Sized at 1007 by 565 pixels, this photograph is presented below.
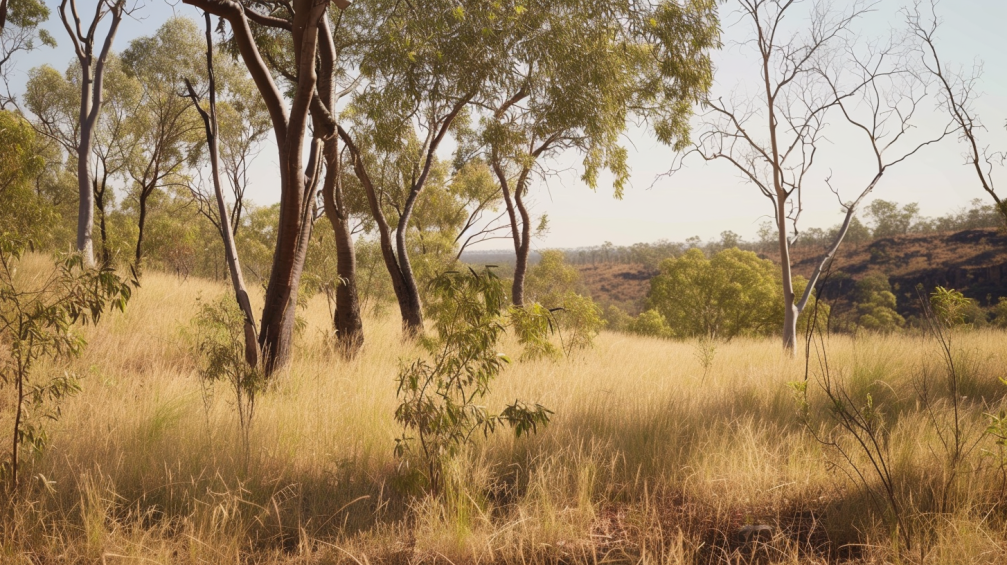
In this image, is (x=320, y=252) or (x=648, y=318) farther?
(x=648, y=318)

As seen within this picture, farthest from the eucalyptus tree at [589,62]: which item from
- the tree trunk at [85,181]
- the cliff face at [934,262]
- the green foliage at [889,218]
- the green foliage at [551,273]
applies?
the green foliage at [889,218]

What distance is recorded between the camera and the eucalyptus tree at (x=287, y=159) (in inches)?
225

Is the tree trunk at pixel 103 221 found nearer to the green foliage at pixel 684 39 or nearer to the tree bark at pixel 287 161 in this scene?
the tree bark at pixel 287 161

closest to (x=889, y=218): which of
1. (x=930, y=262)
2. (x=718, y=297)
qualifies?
(x=930, y=262)

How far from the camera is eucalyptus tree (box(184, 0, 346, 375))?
18.7ft

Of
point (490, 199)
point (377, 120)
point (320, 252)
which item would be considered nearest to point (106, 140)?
point (320, 252)

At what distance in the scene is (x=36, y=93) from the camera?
1997cm

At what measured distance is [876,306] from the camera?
39469 millimetres

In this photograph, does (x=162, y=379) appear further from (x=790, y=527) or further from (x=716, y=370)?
(x=716, y=370)

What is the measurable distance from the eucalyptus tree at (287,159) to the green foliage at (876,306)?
3533 cm

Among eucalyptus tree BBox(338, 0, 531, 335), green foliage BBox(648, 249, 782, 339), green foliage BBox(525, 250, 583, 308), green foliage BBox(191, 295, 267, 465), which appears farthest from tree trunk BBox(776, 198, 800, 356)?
green foliage BBox(648, 249, 782, 339)

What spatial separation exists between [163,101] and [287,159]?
15771 mm

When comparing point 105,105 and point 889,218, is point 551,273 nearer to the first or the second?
point 105,105

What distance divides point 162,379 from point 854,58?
41.6 feet
